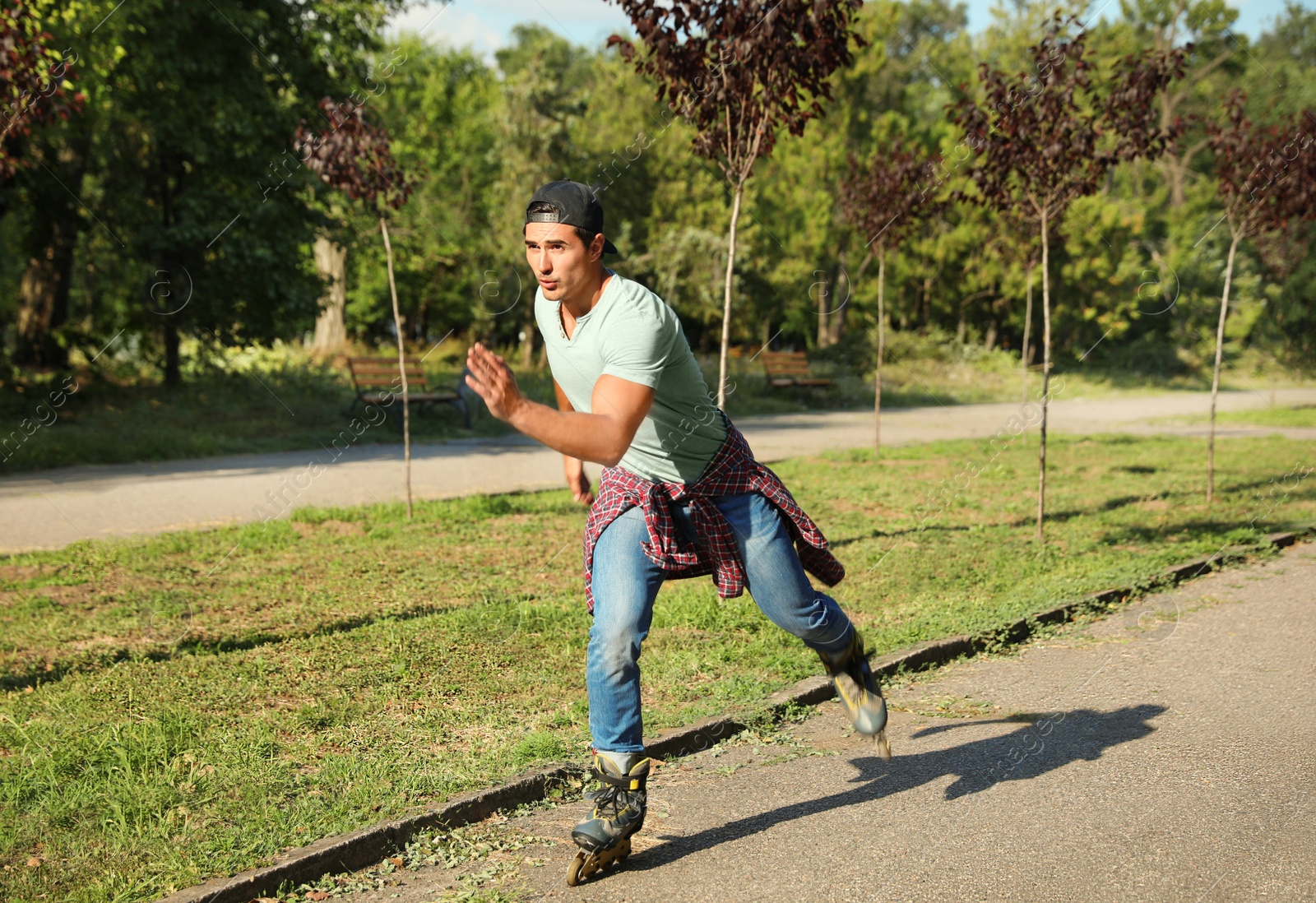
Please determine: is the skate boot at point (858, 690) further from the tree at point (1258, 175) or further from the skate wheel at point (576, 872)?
the tree at point (1258, 175)

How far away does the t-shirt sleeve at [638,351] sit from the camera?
3.10 m

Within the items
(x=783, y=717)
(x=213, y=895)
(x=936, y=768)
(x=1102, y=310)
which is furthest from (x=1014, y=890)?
(x=1102, y=310)

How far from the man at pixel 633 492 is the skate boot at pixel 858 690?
2cm

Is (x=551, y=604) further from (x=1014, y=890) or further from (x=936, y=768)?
(x=1014, y=890)

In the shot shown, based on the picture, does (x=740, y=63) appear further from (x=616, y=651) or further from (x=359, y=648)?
(x=616, y=651)

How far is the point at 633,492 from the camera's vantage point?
350 cm

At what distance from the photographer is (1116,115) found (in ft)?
29.7

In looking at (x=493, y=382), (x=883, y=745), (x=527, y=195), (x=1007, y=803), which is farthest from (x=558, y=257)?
(x=527, y=195)

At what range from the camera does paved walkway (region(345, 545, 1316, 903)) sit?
10.9 feet

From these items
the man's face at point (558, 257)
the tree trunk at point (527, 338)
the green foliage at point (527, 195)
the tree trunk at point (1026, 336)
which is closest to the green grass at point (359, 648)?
the man's face at point (558, 257)

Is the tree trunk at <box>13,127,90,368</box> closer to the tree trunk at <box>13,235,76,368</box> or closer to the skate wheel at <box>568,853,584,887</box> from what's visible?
the tree trunk at <box>13,235,76,368</box>

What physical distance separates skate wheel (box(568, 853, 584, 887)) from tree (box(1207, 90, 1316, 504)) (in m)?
9.68

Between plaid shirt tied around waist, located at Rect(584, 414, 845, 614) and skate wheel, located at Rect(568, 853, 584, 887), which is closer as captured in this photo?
skate wheel, located at Rect(568, 853, 584, 887)

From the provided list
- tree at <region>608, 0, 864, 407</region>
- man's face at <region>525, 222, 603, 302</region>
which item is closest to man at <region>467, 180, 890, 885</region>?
man's face at <region>525, 222, 603, 302</region>
